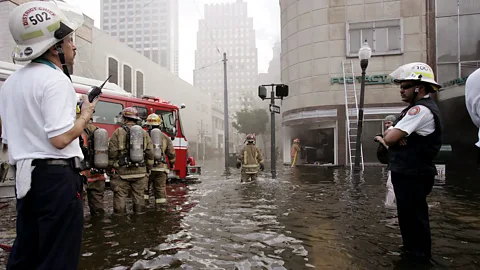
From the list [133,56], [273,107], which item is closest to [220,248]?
[273,107]

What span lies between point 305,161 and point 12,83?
2198 cm

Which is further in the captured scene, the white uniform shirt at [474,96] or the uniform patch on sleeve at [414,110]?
the uniform patch on sleeve at [414,110]

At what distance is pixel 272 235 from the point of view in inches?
177

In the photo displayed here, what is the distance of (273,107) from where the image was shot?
11430mm

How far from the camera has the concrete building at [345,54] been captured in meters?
18.1

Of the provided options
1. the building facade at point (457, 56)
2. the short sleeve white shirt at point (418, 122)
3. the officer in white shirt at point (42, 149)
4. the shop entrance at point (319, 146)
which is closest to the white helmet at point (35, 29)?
the officer in white shirt at point (42, 149)

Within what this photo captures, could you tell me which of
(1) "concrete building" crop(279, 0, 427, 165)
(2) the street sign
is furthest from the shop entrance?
(2) the street sign

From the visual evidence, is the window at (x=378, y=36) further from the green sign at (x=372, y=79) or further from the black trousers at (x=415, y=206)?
the black trousers at (x=415, y=206)

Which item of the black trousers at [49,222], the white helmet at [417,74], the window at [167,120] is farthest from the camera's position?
the window at [167,120]

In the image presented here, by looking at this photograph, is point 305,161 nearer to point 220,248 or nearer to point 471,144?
point 471,144

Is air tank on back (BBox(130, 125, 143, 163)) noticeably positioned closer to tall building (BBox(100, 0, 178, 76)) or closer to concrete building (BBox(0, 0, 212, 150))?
concrete building (BBox(0, 0, 212, 150))

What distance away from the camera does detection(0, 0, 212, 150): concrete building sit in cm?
1530

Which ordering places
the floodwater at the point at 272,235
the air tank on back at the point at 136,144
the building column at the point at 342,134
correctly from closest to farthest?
1. the floodwater at the point at 272,235
2. the air tank on back at the point at 136,144
3. the building column at the point at 342,134

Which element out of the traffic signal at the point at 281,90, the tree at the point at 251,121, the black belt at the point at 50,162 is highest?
the tree at the point at 251,121
